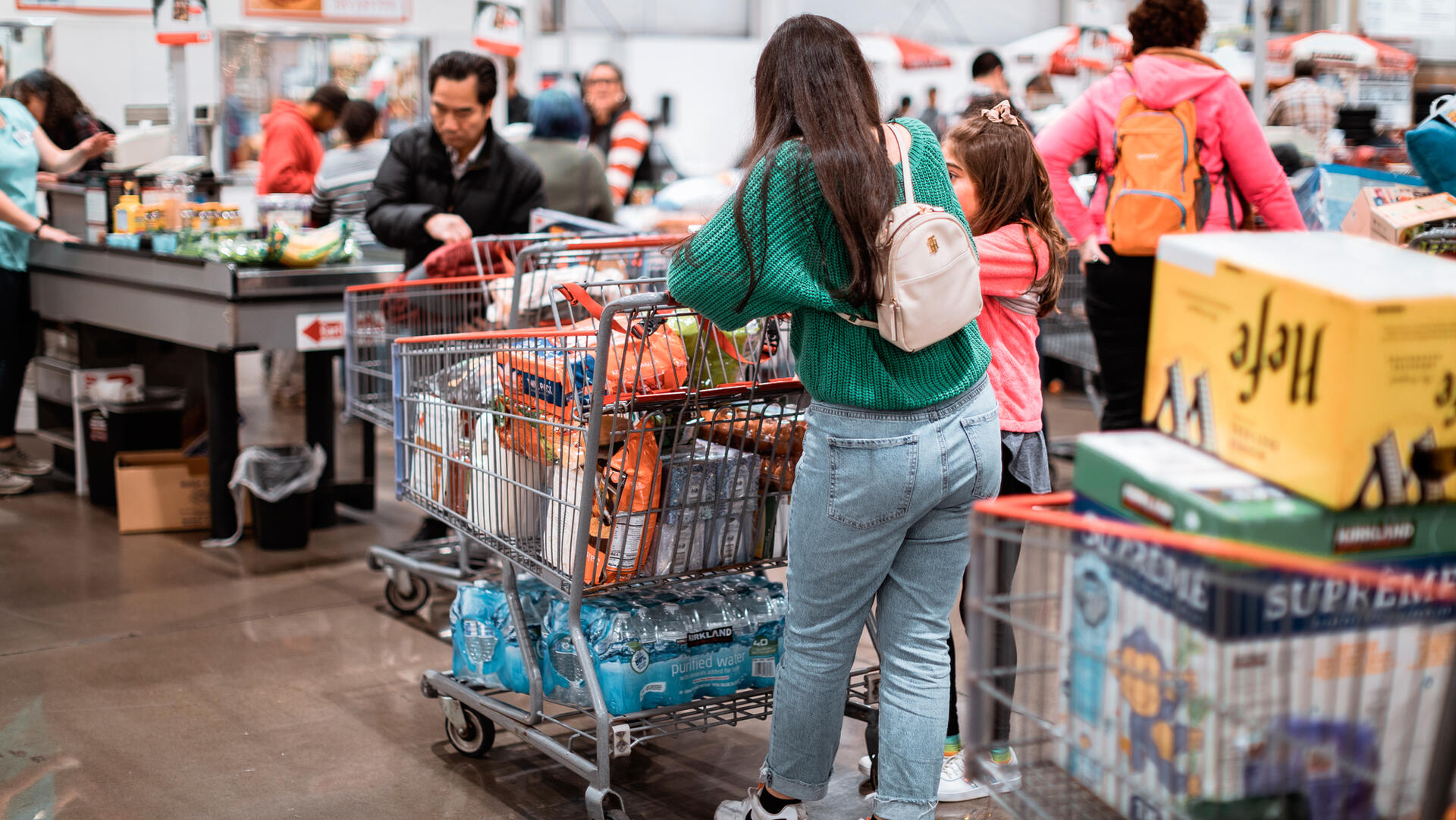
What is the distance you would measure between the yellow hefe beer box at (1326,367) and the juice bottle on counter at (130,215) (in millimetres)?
4956

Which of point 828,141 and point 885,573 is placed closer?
point 828,141

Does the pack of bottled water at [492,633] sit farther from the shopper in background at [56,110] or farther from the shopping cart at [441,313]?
the shopper in background at [56,110]

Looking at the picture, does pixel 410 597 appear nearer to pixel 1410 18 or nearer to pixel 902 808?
pixel 902 808

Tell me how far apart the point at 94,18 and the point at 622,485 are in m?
7.67

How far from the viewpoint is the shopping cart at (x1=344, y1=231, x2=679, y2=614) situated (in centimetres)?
395

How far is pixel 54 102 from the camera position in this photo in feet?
22.3

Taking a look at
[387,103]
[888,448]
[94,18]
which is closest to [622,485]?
[888,448]

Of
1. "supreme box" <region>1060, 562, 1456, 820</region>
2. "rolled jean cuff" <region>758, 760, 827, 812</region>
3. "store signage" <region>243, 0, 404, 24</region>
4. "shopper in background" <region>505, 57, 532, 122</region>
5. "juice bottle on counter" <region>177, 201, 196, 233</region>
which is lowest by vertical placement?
"rolled jean cuff" <region>758, 760, 827, 812</region>

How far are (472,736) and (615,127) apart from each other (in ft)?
17.4

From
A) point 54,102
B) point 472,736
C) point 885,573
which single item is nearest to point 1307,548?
point 885,573

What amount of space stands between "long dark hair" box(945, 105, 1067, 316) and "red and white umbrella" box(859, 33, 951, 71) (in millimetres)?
11632

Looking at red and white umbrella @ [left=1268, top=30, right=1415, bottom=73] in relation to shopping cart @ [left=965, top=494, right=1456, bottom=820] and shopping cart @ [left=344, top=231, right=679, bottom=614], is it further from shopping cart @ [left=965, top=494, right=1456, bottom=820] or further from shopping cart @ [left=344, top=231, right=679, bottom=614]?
shopping cart @ [left=965, top=494, right=1456, bottom=820]

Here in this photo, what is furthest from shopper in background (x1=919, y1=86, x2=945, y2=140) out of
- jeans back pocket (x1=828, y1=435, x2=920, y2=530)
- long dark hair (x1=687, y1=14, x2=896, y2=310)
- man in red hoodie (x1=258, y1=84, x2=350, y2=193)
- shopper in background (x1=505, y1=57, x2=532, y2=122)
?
jeans back pocket (x1=828, y1=435, x2=920, y2=530)

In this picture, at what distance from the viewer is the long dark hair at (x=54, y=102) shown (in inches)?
267
